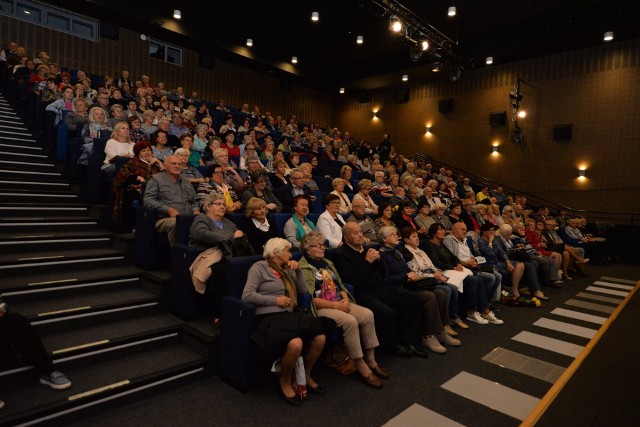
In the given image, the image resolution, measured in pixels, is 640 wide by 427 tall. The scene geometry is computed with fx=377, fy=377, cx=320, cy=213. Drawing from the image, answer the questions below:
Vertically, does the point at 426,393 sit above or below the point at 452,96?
below

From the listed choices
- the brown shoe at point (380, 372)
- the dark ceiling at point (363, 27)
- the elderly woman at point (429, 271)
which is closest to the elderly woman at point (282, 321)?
the brown shoe at point (380, 372)

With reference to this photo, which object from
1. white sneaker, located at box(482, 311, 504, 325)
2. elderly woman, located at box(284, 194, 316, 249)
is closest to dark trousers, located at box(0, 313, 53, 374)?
elderly woman, located at box(284, 194, 316, 249)

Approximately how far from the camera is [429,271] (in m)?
3.26

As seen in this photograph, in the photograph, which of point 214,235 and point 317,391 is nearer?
point 317,391

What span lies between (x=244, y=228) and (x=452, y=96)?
395 inches

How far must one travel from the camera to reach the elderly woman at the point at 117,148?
360 centimetres

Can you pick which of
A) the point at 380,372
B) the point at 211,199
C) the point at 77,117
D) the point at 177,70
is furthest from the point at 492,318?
the point at 177,70

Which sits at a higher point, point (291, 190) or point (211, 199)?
point (291, 190)

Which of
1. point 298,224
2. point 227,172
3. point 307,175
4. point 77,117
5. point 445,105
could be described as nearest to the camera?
point 298,224

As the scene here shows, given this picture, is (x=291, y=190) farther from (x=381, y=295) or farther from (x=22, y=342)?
(x=22, y=342)

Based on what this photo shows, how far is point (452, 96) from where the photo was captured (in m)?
11.1

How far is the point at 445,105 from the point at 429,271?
9.12 m

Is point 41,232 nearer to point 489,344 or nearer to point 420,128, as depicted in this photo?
point 489,344

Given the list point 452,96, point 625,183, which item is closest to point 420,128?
point 452,96
